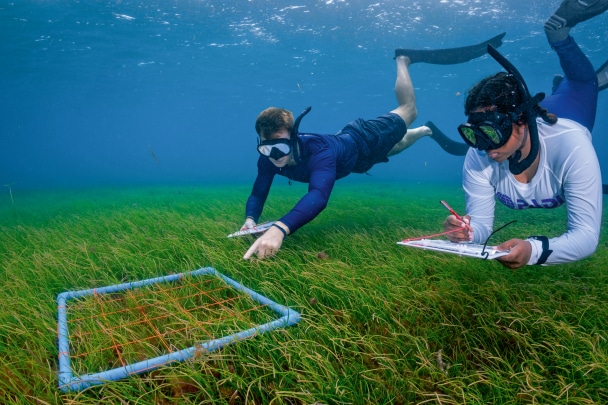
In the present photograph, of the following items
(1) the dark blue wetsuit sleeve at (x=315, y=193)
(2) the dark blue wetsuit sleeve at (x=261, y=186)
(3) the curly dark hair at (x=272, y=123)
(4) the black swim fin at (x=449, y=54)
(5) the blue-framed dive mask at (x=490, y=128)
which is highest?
(4) the black swim fin at (x=449, y=54)

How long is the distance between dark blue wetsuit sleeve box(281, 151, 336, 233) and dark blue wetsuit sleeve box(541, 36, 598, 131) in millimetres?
2633

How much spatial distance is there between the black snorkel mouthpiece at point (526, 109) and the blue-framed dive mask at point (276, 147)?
259 cm

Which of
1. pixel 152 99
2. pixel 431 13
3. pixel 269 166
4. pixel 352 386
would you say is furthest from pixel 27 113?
pixel 352 386

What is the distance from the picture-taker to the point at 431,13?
839 inches

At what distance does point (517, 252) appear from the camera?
2.56m

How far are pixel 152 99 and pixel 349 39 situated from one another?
3438 centimetres

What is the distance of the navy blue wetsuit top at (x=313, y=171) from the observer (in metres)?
4.25

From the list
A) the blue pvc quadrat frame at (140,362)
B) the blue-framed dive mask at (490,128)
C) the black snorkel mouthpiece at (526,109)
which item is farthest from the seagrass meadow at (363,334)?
the blue-framed dive mask at (490,128)

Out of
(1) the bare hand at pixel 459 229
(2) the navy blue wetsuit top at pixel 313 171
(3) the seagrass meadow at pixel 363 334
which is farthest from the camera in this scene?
(2) the navy blue wetsuit top at pixel 313 171

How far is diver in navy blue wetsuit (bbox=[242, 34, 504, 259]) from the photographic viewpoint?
421 centimetres

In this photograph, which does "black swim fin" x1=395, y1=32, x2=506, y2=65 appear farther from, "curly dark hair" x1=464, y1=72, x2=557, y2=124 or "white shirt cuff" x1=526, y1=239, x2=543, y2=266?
"white shirt cuff" x1=526, y1=239, x2=543, y2=266

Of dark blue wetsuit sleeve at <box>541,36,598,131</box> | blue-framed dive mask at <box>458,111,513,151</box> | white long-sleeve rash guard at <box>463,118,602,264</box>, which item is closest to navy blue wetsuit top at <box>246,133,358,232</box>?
white long-sleeve rash guard at <box>463,118,602,264</box>

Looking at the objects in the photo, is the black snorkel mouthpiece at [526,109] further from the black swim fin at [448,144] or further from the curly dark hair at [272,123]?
the black swim fin at [448,144]

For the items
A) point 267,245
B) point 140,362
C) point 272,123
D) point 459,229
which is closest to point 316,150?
point 272,123
